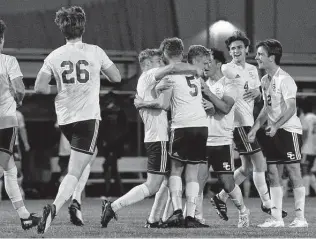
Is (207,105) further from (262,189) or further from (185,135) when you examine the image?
(262,189)

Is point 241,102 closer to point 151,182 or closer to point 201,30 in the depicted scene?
point 151,182

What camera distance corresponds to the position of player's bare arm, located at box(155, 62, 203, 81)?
34.6 feet

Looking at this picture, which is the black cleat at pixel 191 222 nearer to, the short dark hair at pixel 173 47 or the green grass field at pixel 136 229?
the green grass field at pixel 136 229

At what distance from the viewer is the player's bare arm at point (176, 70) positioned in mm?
10555

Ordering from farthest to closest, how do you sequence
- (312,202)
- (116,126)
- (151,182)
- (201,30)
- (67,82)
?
(201,30), (116,126), (312,202), (151,182), (67,82)

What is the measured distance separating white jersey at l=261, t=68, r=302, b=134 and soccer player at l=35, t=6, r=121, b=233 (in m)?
2.06

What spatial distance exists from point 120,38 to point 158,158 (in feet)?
36.4

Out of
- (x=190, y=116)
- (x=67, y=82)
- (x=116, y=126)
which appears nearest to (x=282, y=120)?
(x=190, y=116)

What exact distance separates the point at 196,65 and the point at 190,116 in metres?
0.57

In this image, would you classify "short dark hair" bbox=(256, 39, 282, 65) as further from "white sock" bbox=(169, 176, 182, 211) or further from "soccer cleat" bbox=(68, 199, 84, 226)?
"soccer cleat" bbox=(68, 199, 84, 226)

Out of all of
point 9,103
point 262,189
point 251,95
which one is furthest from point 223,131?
point 9,103

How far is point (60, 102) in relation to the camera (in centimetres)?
997

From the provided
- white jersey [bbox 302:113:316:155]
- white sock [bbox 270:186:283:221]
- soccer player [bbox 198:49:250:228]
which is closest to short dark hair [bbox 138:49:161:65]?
soccer player [bbox 198:49:250:228]

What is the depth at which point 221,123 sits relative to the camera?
37.1 ft
